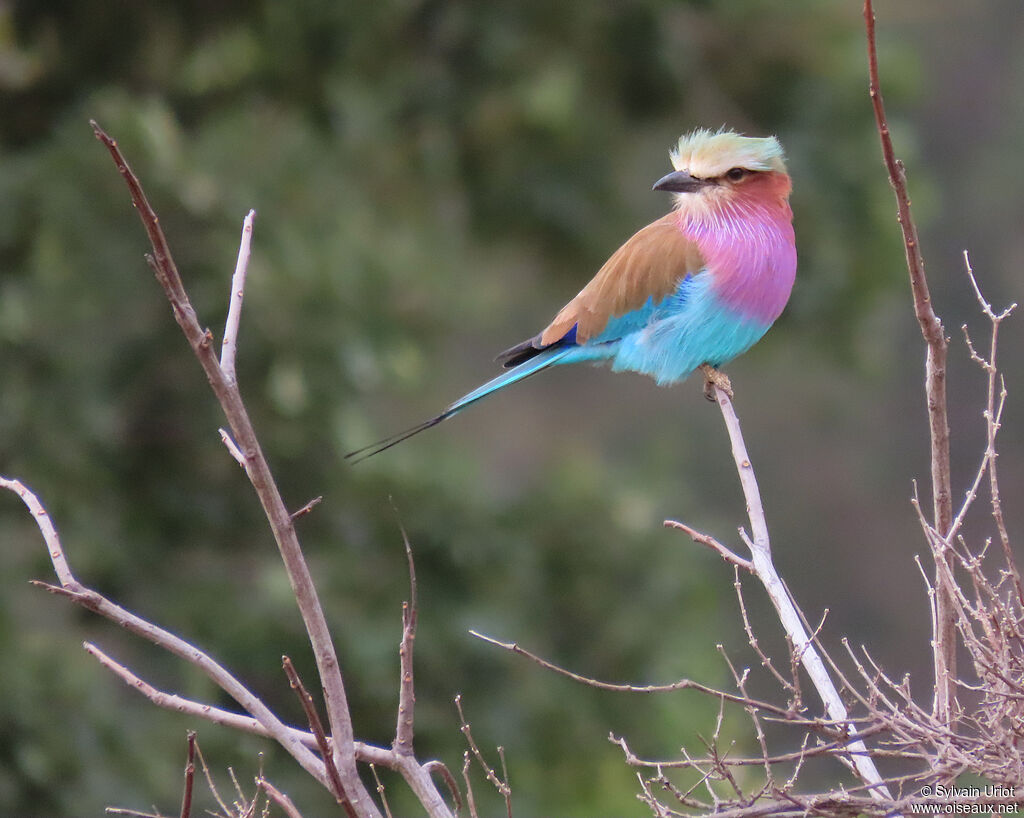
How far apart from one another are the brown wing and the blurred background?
190 centimetres

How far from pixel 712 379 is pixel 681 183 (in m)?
0.50

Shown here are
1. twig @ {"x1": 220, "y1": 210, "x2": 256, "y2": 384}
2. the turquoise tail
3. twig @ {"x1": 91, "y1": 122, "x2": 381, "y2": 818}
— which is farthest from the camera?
the turquoise tail

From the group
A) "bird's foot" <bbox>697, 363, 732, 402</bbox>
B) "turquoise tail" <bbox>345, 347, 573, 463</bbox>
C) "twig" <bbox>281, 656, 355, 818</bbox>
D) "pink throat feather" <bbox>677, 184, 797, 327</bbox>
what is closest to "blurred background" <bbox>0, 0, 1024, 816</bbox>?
"turquoise tail" <bbox>345, 347, 573, 463</bbox>

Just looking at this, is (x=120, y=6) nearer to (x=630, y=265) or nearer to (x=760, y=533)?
(x=630, y=265)

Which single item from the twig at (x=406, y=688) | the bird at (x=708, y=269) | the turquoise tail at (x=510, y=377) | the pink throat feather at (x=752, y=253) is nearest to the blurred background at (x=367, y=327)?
the turquoise tail at (x=510, y=377)

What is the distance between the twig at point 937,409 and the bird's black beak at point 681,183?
1245 millimetres

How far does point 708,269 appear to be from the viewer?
347 centimetres

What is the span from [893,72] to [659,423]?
297 inches

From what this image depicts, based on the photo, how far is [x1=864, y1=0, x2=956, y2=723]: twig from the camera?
1907 millimetres

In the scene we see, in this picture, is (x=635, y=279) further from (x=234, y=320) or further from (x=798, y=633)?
(x=234, y=320)

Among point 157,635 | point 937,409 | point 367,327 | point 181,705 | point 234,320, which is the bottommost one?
point 367,327

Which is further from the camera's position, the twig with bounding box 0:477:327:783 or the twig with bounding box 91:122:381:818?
the twig with bounding box 0:477:327:783

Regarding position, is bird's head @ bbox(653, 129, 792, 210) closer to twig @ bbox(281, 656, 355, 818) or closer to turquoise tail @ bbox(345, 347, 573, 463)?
turquoise tail @ bbox(345, 347, 573, 463)

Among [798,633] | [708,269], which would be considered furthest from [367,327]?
[798,633]
